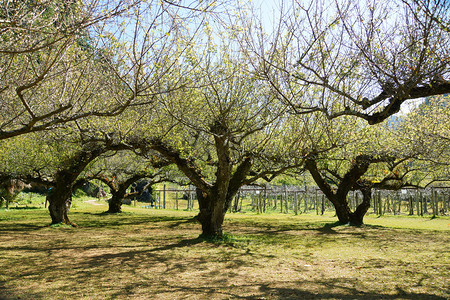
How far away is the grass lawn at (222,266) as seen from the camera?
542 centimetres

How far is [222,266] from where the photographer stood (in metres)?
7.27

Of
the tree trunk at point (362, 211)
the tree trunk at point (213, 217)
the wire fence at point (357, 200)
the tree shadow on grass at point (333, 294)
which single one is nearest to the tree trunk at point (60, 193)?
the tree trunk at point (213, 217)

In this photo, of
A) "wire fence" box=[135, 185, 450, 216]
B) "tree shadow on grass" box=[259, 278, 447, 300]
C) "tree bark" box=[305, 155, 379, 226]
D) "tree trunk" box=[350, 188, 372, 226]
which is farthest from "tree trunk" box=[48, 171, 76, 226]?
"wire fence" box=[135, 185, 450, 216]

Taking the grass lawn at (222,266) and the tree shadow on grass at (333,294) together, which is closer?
the tree shadow on grass at (333,294)

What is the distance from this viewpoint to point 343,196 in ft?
49.3

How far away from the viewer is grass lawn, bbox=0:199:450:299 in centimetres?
542

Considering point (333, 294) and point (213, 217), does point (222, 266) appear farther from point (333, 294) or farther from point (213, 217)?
point (213, 217)

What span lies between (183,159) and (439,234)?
31.4 ft

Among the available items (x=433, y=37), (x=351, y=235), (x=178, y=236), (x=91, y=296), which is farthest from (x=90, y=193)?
(x=433, y=37)

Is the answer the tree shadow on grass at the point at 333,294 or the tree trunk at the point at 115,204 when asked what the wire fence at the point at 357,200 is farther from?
the tree shadow on grass at the point at 333,294

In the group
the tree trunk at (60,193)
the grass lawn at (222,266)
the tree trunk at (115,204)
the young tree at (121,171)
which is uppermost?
the young tree at (121,171)

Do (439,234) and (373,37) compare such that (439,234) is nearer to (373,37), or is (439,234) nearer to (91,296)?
(373,37)

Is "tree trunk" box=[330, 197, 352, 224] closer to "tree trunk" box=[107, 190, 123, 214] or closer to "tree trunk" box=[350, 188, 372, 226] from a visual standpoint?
"tree trunk" box=[350, 188, 372, 226]

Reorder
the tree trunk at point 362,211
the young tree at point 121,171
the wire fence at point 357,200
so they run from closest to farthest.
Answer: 1. the tree trunk at point 362,211
2. the young tree at point 121,171
3. the wire fence at point 357,200
